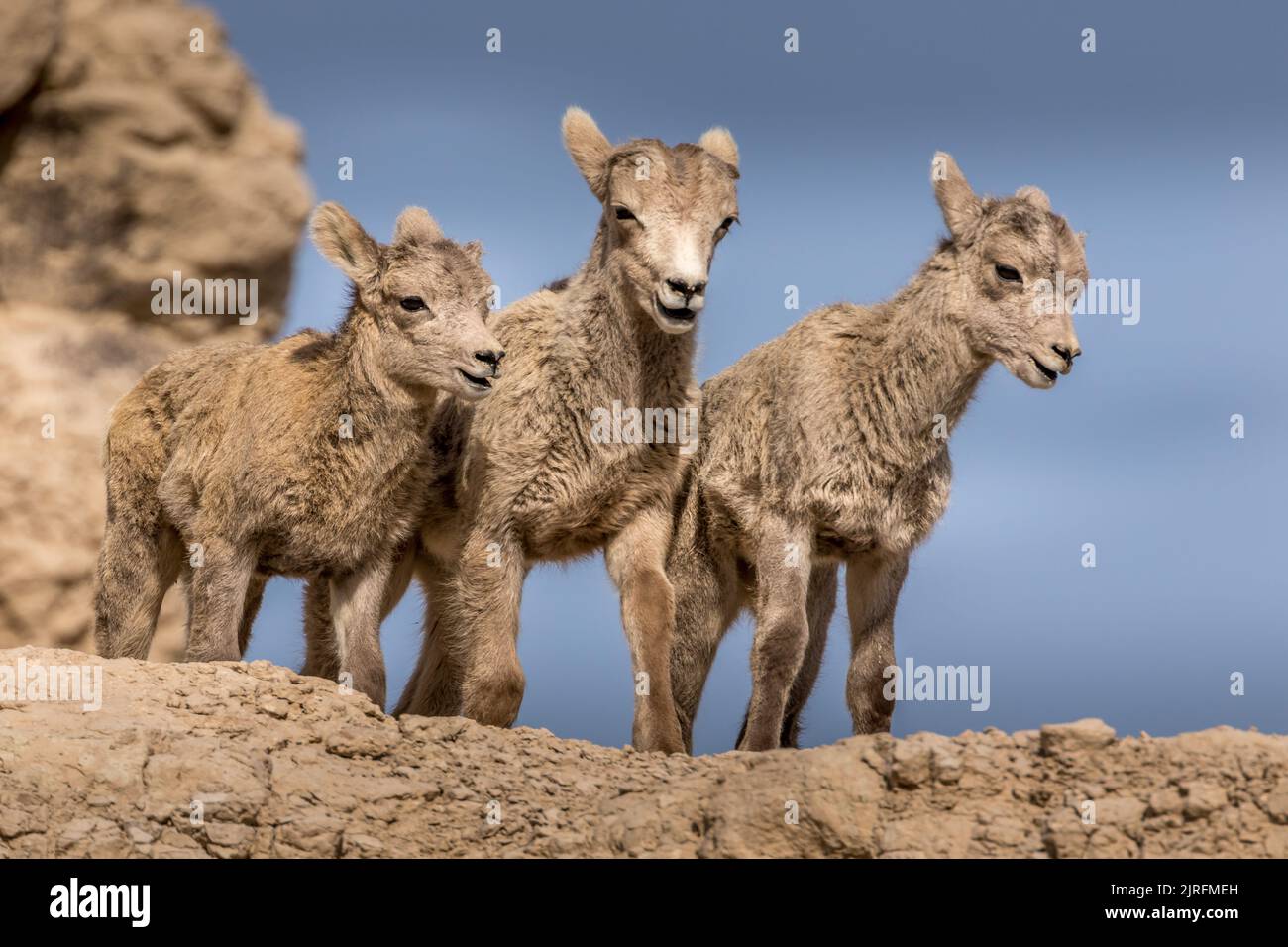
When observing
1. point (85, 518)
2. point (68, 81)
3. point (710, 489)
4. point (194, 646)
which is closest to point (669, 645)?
point (710, 489)

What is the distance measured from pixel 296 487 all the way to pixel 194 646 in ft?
4.51

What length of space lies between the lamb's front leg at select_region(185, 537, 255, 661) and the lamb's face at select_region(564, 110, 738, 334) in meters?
3.44

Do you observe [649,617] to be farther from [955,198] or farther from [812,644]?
[955,198]

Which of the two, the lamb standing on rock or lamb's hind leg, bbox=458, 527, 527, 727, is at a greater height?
the lamb standing on rock

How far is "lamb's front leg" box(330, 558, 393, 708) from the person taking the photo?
42.8 feet

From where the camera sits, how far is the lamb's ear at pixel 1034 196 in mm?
13156

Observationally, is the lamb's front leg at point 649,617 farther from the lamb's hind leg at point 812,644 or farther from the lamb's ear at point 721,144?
the lamb's ear at point 721,144

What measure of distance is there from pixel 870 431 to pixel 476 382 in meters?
2.93

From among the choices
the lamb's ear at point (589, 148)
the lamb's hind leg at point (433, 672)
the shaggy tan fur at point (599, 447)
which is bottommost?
the lamb's hind leg at point (433, 672)

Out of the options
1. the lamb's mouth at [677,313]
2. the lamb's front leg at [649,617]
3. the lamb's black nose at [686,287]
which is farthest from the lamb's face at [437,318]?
the lamb's front leg at [649,617]

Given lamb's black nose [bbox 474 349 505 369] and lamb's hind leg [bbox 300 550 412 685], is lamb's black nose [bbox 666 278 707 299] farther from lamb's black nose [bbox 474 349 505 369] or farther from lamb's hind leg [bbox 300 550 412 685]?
lamb's hind leg [bbox 300 550 412 685]

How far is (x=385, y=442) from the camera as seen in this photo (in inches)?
513

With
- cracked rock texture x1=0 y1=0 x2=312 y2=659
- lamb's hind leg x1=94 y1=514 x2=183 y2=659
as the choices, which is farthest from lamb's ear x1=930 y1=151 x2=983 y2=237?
cracked rock texture x1=0 y1=0 x2=312 y2=659

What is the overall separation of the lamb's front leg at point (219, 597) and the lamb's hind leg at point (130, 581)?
167cm
